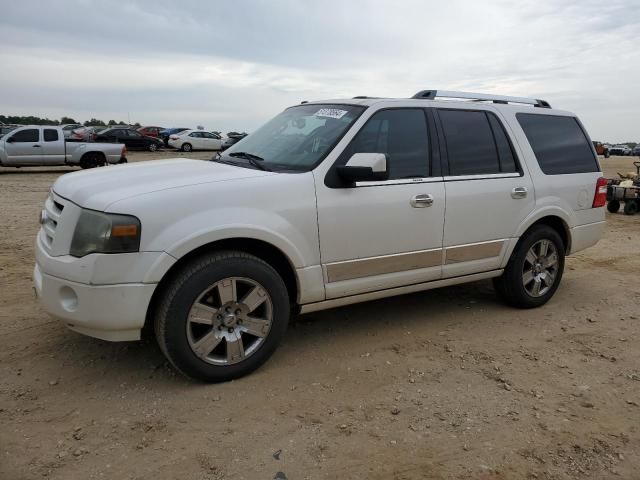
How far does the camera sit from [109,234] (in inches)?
120

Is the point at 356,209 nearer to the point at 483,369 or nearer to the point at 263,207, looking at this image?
the point at 263,207

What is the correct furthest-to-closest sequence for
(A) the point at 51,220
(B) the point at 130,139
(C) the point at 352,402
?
(B) the point at 130,139 → (A) the point at 51,220 → (C) the point at 352,402

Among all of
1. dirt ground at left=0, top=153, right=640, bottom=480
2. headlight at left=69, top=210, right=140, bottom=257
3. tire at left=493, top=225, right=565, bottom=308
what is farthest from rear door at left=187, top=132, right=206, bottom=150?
headlight at left=69, top=210, right=140, bottom=257

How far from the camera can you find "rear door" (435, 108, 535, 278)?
4.37m

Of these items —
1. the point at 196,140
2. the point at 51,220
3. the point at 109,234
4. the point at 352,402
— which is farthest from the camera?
the point at 196,140

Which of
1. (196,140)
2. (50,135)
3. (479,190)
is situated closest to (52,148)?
(50,135)

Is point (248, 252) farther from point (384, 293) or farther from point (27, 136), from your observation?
point (27, 136)

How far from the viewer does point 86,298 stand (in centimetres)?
312

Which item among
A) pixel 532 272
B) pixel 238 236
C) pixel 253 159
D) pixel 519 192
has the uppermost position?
pixel 253 159

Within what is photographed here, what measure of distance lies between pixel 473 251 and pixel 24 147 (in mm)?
18200

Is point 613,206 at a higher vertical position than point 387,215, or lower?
lower

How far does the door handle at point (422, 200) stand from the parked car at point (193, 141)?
30.1m

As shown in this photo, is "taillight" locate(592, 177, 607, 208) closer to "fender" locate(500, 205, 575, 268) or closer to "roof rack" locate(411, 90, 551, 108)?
"fender" locate(500, 205, 575, 268)

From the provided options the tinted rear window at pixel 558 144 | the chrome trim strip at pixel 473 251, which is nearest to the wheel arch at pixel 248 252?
the chrome trim strip at pixel 473 251
